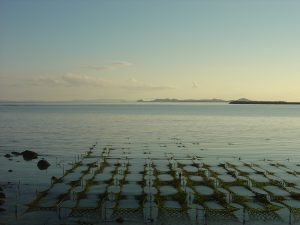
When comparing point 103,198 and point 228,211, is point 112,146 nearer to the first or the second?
point 103,198

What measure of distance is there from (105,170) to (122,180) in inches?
275

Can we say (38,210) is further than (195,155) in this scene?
No

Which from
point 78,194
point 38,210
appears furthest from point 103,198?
point 38,210

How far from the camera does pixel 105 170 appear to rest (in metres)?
50.6

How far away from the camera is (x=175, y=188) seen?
40.6 metres

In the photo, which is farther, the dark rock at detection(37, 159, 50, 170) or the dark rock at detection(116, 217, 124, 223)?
the dark rock at detection(37, 159, 50, 170)

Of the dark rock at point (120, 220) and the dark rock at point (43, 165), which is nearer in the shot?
the dark rock at point (120, 220)

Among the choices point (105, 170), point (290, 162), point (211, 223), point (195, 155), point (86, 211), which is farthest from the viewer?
point (195, 155)

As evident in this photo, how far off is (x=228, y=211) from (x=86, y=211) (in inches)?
505

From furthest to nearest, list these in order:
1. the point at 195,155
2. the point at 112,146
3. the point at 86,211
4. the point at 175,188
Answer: the point at 112,146, the point at 195,155, the point at 175,188, the point at 86,211

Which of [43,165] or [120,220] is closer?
[120,220]

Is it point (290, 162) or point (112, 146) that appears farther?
point (112, 146)

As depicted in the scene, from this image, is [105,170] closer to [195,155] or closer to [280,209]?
[195,155]

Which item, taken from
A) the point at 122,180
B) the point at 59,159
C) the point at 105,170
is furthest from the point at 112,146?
the point at 122,180
